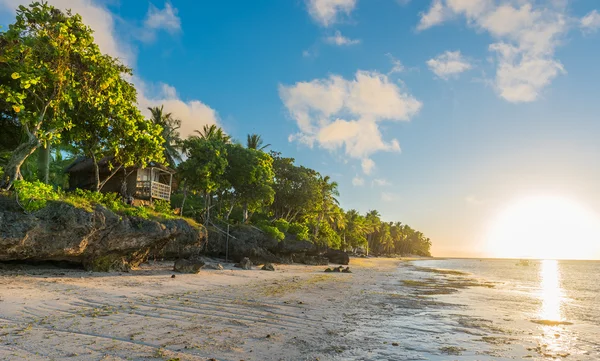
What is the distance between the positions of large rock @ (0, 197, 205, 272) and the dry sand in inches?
39.4

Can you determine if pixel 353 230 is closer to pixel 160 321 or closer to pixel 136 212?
pixel 136 212

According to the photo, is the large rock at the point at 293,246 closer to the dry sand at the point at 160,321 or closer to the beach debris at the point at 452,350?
the dry sand at the point at 160,321

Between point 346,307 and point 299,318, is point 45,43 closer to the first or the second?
point 299,318

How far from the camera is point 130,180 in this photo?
2819 centimetres

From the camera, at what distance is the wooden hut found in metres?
27.3

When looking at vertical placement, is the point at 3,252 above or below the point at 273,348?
above

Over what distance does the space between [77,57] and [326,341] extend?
15.4 metres

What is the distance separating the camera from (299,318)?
8852 millimetres

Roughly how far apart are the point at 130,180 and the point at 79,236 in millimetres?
15410

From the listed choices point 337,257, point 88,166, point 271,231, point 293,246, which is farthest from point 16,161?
point 337,257

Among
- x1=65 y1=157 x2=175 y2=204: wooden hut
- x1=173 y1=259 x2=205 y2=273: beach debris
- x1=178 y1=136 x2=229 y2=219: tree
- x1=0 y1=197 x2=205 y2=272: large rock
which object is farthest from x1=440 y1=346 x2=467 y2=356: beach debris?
x1=65 y1=157 x2=175 y2=204: wooden hut

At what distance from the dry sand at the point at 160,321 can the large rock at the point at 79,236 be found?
100 centimetres

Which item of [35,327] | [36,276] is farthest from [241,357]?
[36,276]

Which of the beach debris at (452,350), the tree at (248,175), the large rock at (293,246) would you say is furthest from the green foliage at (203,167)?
the beach debris at (452,350)
